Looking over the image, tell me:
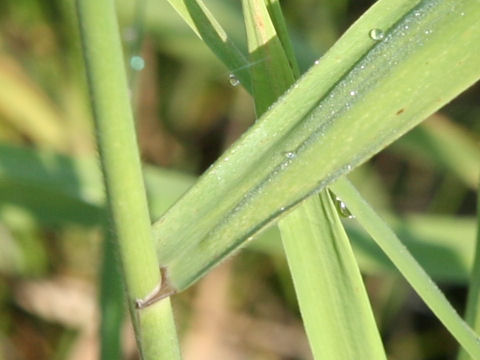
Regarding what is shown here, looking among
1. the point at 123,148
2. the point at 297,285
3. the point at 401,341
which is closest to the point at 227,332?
the point at 401,341

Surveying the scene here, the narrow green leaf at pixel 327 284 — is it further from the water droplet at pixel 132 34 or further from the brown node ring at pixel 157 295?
the water droplet at pixel 132 34

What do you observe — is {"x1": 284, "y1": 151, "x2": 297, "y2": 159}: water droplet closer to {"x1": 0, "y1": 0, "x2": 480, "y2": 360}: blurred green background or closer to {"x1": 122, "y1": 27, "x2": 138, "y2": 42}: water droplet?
{"x1": 122, "y1": 27, "x2": 138, "y2": 42}: water droplet

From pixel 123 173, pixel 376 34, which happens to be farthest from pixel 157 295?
pixel 376 34

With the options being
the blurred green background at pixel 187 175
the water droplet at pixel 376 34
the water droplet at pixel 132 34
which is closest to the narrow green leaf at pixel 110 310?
the water droplet at pixel 132 34

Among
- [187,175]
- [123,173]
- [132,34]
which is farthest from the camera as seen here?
[187,175]

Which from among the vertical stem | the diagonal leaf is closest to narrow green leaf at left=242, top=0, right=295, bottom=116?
the diagonal leaf

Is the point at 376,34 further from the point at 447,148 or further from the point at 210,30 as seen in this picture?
the point at 447,148
